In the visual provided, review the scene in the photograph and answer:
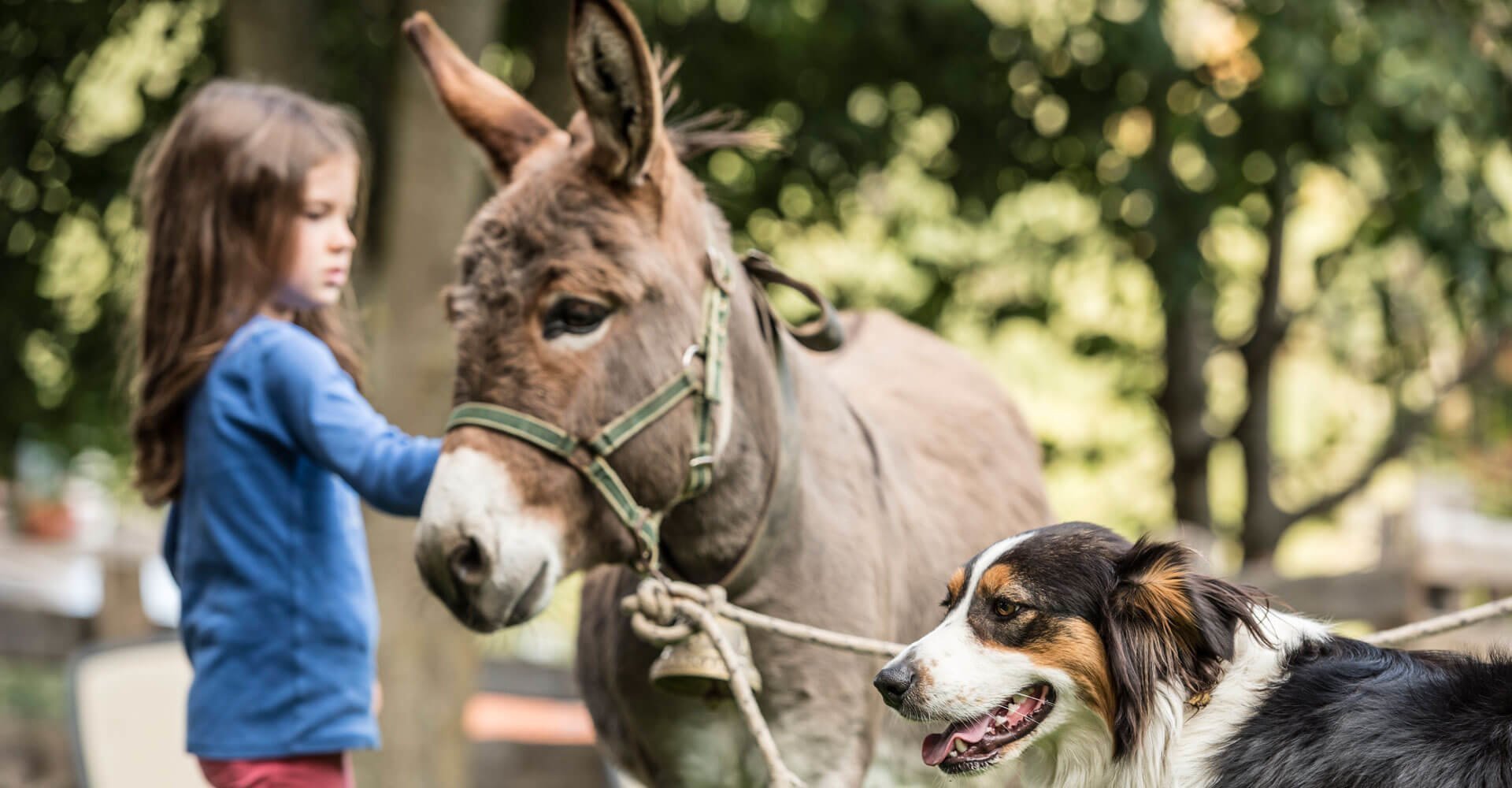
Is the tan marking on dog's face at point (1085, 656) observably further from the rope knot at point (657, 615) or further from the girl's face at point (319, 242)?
the girl's face at point (319, 242)

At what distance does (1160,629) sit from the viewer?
2152mm

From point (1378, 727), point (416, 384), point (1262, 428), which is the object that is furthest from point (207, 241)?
point (1262, 428)

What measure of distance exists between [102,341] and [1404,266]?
338 inches

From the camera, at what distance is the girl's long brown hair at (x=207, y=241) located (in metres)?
3.15

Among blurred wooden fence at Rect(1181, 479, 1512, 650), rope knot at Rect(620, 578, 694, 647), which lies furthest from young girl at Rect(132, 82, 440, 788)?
blurred wooden fence at Rect(1181, 479, 1512, 650)

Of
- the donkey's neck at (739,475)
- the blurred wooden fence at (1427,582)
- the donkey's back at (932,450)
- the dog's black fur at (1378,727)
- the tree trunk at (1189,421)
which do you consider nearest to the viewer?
the dog's black fur at (1378,727)

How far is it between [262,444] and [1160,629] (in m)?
1.81

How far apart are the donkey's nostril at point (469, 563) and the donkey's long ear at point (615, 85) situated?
29.8 inches

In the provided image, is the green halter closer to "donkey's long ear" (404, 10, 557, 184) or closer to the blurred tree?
"donkey's long ear" (404, 10, 557, 184)

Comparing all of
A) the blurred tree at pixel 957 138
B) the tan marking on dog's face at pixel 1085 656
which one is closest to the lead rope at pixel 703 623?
the tan marking on dog's face at pixel 1085 656

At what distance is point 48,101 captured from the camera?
26.7ft

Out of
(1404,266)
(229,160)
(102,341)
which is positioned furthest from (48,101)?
(1404,266)

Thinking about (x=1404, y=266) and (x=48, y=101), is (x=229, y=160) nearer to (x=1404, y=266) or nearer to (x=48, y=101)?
→ (x=48, y=101)

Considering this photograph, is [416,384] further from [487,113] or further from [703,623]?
[703,623]
